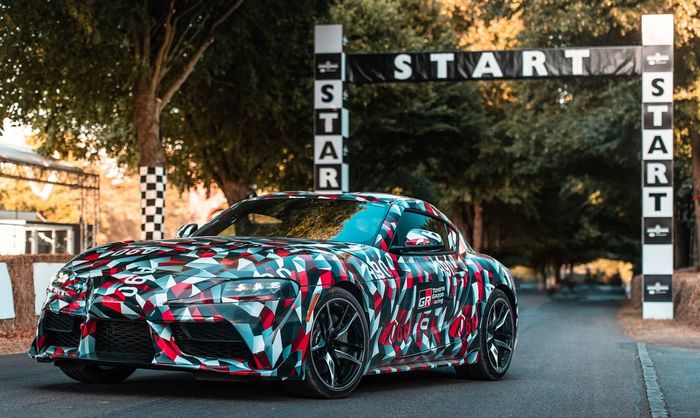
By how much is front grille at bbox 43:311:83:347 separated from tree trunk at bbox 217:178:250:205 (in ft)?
98.4

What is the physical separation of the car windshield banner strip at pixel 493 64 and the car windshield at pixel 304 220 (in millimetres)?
14811

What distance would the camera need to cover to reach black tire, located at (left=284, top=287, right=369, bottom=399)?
7.86m

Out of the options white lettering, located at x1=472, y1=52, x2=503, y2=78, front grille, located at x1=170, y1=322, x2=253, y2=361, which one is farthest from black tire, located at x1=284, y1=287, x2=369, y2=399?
white lettering, located at x1=472, y1=52, x2=503, y2=78

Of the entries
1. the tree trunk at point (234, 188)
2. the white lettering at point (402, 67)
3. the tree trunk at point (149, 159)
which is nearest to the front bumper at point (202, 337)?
the tree trunk at point (149, 159)

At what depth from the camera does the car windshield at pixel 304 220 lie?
8945 mm

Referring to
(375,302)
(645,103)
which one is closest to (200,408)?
(375,302)

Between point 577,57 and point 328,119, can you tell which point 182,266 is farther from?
point 577,57

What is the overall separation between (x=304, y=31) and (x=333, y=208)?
1984 cm

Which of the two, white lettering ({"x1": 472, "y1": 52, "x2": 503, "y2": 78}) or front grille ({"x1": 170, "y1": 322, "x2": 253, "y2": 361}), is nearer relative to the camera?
front grille ({"x1": 170, "y1": 322, "x2": 253, "y2": 361})

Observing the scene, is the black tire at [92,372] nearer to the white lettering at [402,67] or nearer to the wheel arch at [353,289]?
the wheel arch at [353,289]

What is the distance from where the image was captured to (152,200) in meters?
24.9

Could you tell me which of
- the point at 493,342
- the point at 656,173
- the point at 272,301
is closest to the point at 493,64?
the point at 656,173

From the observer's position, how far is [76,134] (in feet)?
115

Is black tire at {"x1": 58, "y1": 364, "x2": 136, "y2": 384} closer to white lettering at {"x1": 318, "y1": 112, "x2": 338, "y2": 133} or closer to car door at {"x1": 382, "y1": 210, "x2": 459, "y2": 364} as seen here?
car door at {"x1": 382, "y1": 210, "x2": 459, "y2": 364}
